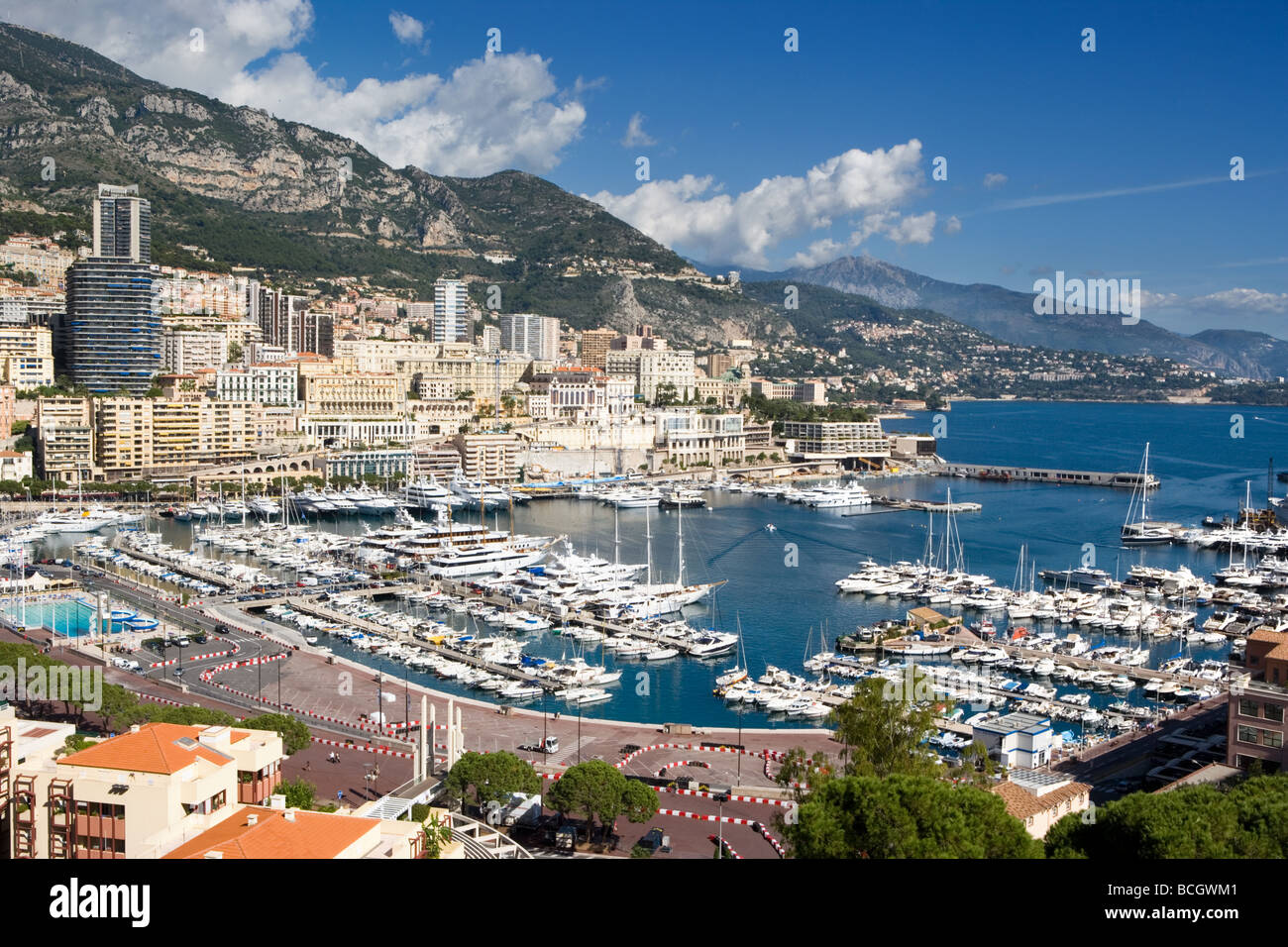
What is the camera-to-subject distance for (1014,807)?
9125 mm

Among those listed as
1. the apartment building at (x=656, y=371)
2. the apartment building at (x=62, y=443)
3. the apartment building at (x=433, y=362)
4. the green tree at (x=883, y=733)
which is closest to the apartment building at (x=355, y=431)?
the apartment building at (x=433, y=362)

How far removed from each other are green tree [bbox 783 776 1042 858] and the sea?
8.46 metres

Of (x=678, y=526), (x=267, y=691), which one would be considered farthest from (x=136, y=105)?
(x=267, y=691)

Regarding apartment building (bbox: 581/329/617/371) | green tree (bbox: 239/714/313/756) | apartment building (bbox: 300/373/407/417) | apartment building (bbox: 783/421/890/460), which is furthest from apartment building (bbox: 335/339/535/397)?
green tree (bbox: 239/714/313/756)

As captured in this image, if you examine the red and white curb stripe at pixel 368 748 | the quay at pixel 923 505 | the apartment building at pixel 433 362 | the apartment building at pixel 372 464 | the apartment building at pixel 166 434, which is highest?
the apartment building at pixel 433 362

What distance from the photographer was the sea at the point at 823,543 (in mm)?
18797

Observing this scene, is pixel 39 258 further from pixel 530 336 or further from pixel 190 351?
pixel 530 336

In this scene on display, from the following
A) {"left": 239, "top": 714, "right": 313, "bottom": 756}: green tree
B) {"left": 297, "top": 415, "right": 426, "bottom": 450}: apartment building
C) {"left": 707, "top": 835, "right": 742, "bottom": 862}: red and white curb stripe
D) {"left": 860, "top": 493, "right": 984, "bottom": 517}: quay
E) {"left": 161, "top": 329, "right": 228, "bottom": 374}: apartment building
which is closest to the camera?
{"left": 707, "top": 835, "right": 742, "bottom": 862}: red and white curb stripe

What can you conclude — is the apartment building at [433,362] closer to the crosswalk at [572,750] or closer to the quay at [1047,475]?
the quay at [1047,475]

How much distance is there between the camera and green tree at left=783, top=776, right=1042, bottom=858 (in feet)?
20.9

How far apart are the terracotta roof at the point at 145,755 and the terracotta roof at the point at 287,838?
96 cm

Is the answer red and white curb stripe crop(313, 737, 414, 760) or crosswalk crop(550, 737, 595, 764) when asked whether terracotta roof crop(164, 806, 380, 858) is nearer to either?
red and white curb stripe crop(313, 737, 414, 760)
